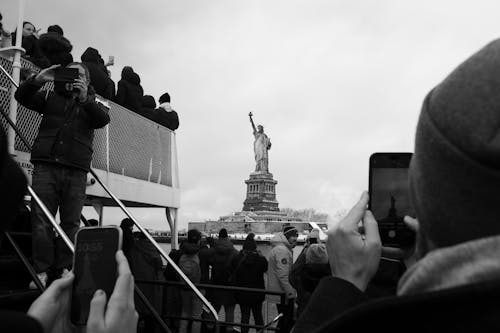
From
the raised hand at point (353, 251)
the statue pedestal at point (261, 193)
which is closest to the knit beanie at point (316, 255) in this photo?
the raised hand at point (353, 251)

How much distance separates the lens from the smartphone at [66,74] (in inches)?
187

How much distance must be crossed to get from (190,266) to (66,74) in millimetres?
3715

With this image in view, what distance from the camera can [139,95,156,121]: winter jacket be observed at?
30.6ft

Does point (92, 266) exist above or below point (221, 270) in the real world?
above

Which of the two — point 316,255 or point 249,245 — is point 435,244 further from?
point 249,245

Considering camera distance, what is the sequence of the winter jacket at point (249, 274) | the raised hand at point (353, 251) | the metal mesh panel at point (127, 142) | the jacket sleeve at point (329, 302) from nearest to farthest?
the jacket sleeve at point (329, 302)
the raised hand at point (353, 251)
the metal mesh panel at point (127, 142)
the winter jacket at point (249, 274)

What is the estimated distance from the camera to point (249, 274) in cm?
737

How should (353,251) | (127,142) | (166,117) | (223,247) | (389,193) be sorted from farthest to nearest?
(166,117) → (127,142) → (223,247) → (389,193) → (353,251)

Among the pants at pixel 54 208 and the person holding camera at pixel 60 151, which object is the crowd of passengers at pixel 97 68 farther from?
the pants at pixel 54 208

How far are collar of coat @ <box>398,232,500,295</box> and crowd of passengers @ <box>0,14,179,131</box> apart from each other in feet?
19.1

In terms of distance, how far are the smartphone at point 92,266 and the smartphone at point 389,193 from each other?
100 cm

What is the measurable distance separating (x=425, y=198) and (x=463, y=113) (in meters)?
0.16

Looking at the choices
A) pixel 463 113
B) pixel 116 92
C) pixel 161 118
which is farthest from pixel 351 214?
pixel 161 118

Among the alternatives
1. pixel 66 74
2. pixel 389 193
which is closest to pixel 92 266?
pixel 389 193
